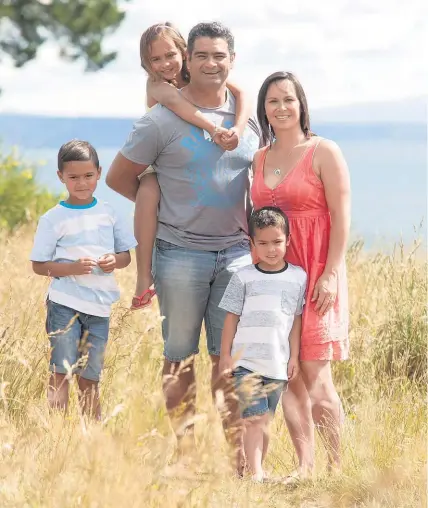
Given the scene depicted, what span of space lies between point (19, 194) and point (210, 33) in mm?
8844

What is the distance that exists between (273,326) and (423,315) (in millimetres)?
2106

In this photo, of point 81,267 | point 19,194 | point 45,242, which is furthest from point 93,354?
point 19,194

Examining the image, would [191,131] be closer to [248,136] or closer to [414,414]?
[248,136]

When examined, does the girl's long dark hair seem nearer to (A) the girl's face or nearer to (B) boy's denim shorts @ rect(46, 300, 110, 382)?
(A) the girl's face

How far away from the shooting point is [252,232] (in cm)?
387

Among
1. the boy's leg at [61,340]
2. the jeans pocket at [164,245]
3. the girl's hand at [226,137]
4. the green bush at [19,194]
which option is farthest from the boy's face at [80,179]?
the green bush at [19,194]

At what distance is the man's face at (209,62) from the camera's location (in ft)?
13.2

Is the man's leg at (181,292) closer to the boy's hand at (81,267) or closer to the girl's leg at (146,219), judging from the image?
the girl's leg at (146,219)

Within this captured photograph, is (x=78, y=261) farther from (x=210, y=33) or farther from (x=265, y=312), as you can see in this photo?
(x=210, y=33)

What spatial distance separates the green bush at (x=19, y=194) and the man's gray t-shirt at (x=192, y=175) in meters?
8.19

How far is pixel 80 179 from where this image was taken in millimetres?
4168

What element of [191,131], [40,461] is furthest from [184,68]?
[40,461]

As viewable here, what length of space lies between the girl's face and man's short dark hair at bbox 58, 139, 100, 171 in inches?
20.7

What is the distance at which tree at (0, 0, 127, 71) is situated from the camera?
15000 mm
